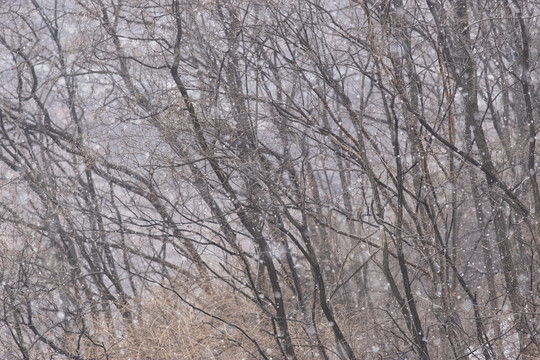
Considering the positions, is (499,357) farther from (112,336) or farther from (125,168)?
(125,168)

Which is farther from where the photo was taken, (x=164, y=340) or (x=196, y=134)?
(x=164, y=340)

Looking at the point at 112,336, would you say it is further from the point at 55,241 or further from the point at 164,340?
the point at 55,241

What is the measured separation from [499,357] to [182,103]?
5.09 m

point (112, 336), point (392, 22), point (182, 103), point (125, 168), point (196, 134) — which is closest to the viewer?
point (196, 134)

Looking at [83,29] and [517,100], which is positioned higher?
[517,100]

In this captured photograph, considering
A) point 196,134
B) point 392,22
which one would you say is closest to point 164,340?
point 196,134

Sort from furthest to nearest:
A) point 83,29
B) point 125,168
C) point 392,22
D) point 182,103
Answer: point 83,29 → point 125,168 → point 182,103 → point 392,22

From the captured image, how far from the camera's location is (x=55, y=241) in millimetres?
11648

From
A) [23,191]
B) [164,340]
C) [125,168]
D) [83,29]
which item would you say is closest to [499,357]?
[164,340]

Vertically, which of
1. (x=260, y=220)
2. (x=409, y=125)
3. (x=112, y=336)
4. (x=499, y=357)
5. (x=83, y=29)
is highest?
(x=83, y=29)

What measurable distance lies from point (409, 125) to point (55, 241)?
790 cm

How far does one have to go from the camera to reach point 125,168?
29.5ft

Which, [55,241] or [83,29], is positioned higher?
[83,29]

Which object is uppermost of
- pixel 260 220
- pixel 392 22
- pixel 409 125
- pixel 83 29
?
pixel 83 29
